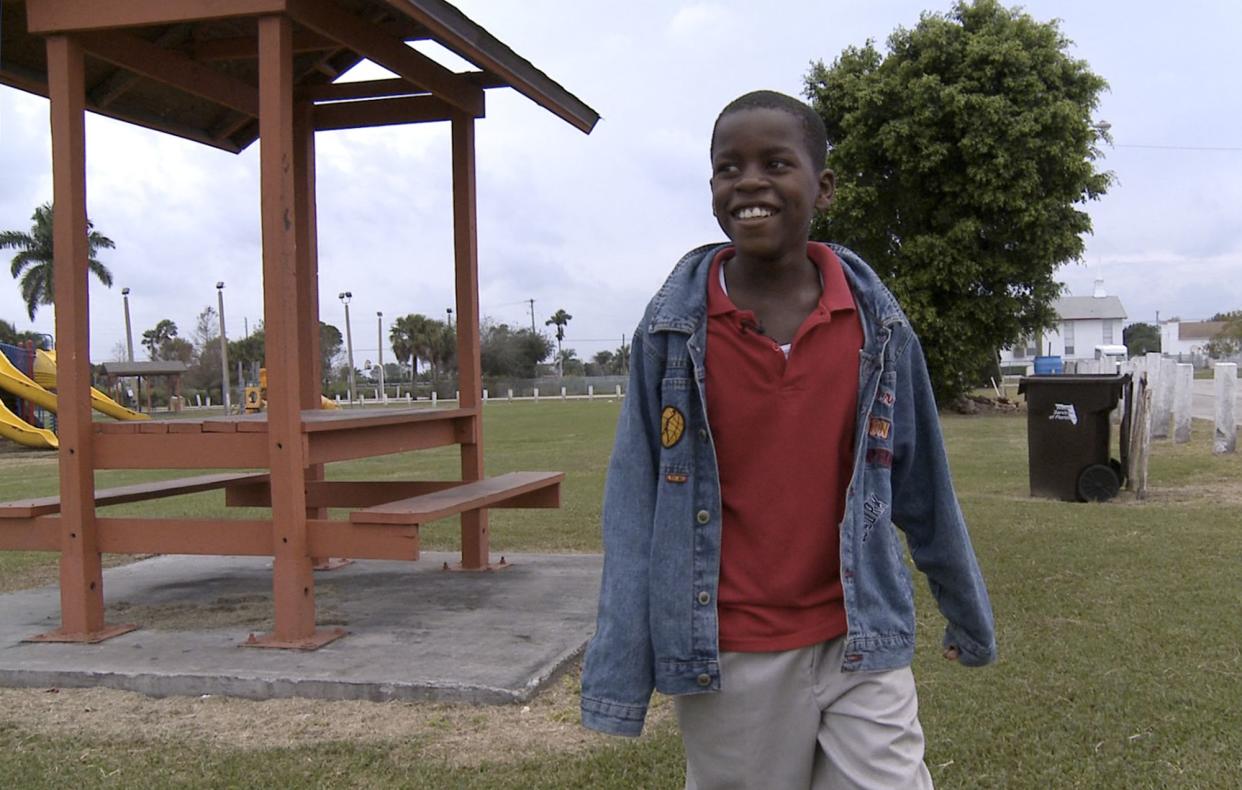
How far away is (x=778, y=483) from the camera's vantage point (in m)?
2.27

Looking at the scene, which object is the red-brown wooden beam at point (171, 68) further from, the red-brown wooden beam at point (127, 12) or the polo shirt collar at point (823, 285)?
the polo shirt collar at point (823, 285)

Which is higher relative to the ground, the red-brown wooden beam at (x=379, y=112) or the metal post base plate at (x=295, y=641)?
the red-brown wooden beam at (x=379, y=112)

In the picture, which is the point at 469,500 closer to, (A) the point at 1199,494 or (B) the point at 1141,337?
(A) the point at 1199,494

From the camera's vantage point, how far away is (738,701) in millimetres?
2229

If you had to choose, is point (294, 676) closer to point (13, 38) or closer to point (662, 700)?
point (662, 700)

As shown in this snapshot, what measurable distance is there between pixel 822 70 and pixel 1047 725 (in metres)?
28.2

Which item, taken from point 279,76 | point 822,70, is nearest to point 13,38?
point 279,76

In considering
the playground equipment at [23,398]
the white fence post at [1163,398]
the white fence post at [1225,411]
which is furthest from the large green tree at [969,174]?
the playground equipment at [23,398]

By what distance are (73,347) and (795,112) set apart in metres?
4.51

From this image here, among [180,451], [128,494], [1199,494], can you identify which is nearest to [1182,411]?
[1199,494]

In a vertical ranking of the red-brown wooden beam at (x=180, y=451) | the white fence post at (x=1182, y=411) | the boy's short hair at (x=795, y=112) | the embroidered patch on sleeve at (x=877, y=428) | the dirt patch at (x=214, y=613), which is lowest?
the dirt patch at (x=214, y=613)

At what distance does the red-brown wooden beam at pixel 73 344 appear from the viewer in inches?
224

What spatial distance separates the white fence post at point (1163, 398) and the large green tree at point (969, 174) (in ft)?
29.0

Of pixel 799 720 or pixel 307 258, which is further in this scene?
pixel 307 258
